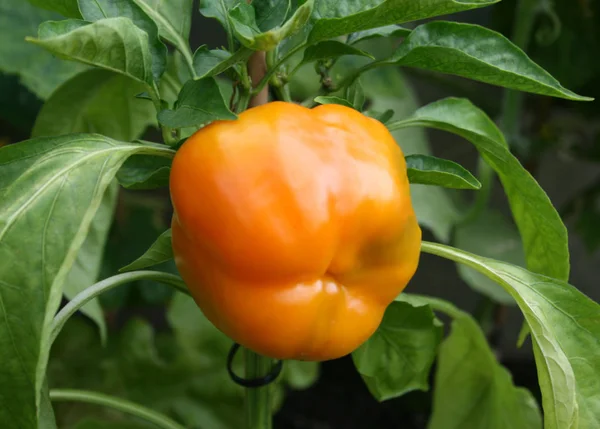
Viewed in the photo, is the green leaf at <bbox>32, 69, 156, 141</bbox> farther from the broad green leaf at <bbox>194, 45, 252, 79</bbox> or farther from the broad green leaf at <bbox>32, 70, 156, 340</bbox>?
the broad green leaf at <bbox>194, 45, 252, 79</bbox>

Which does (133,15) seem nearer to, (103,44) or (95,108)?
(103,44)

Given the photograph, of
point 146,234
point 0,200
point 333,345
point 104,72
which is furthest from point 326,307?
point 146,234

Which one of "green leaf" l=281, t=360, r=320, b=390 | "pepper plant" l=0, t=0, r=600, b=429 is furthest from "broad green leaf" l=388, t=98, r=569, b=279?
"green leaf" l=281, t=360, r=320, b=390

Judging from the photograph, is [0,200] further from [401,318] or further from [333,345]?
[401,318]

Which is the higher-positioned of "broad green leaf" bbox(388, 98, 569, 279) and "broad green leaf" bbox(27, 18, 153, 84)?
"broad green leaf" bbox(27, 18, 153, 84)

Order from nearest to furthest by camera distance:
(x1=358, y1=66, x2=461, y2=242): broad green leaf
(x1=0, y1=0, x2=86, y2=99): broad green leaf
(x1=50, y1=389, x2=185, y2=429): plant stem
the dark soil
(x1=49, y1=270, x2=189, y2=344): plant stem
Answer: (x1=49, y1=270, x2=189, y2=344): plant stem
(x1=50, y1=389, x2=185, y2=429): plant stem
(x1=0, y1=0, x2=86, y2=99): broad green leaf
(x1=358, y1=66, x2=461, y2=242): broad green leaf
the dark soil

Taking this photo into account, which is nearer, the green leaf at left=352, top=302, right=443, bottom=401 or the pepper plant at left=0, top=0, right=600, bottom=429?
the pepper plant at left=0, top=0, right=600, bottom=429

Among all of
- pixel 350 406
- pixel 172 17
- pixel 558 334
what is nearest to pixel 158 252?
pixel 172 17

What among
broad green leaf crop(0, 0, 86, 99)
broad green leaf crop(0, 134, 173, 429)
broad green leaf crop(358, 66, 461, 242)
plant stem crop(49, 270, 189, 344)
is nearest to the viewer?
broad green leaf crop(0, 134, 173, 429)
